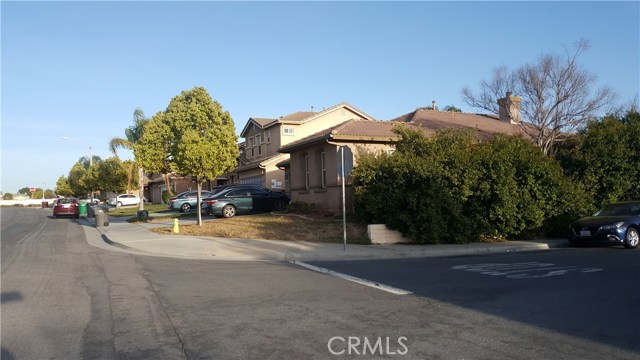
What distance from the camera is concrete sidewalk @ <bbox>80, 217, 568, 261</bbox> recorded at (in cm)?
1391

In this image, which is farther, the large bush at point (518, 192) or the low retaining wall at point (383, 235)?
the large bush at point (518, 192)

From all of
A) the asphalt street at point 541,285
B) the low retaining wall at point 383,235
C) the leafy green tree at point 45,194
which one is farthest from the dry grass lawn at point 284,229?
the leafy green tree at point 45,194

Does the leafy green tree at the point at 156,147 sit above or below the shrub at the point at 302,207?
above

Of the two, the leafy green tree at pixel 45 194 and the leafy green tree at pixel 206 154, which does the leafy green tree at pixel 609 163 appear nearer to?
the leafy green tree at pixel 206 154

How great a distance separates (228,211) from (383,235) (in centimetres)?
1069

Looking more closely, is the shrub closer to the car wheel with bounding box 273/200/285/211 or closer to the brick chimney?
the car wheel with bounding box 273/200/285/211

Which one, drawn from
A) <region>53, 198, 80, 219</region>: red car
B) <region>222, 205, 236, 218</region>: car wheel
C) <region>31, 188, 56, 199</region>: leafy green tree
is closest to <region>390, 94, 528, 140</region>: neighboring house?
<region>222, 205, 236, 218</region>: car wheel

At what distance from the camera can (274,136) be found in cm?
3850

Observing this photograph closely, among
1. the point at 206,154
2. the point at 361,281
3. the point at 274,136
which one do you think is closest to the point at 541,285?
the point at 361,281

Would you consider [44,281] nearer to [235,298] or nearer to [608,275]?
[235,298]

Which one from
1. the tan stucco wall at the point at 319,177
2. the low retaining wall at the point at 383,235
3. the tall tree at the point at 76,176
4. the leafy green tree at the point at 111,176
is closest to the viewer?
the low retaining wall at the point at 383,235

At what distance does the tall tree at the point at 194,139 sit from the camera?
20.7 metres

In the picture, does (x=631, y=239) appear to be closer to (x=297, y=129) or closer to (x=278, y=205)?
(x=278, y=205)

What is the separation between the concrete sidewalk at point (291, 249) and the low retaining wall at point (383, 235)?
0.80m
